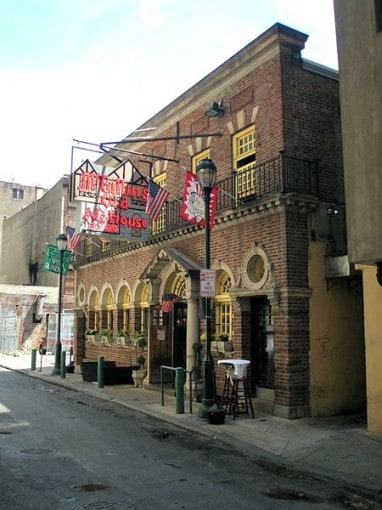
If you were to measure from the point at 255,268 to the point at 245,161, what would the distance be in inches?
112

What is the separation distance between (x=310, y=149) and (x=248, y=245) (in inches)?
105

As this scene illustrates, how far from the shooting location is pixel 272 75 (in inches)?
504

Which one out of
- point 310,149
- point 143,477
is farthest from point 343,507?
point 310,149

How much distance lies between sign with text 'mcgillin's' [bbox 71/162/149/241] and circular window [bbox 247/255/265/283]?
15.8 feet

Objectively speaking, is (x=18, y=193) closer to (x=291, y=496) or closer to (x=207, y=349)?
(x=207, y=349)

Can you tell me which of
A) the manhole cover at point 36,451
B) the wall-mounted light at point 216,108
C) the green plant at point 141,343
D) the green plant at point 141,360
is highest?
the wall-mounted light at point 216,108

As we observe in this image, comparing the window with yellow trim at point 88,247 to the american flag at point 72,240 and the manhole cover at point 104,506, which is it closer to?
the american flag at point 72,240

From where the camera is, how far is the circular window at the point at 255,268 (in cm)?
1276

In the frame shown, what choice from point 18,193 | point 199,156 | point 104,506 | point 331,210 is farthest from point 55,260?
point 18,193

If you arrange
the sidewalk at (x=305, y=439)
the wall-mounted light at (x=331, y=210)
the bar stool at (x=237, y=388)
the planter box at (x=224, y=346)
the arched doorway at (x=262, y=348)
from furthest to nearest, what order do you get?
1. the planter box at (x=224, y=346)
2. the arched doorway at (x=262, y=348)
3. the wall-mounted light at (x=331, y=210)
4. the bar stool at (x=237, y=388)
5. the sidewalk at (x=305, y=439)

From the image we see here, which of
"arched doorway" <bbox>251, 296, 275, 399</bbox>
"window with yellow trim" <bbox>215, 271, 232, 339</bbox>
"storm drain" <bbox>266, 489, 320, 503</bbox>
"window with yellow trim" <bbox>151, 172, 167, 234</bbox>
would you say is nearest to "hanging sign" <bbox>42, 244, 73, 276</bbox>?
"window with yellow trim" <bbox>151, 172, 167, 234</bbox>

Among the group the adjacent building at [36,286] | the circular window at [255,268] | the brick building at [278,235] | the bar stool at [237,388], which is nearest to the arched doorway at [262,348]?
the brick building at [278,235]

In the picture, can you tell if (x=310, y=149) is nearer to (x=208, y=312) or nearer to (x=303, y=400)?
(x=208, y=312)

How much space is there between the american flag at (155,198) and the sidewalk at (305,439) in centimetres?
536
